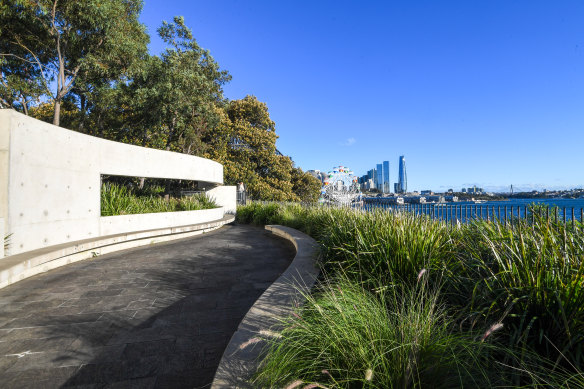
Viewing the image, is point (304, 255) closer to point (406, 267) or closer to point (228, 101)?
point (406, 267)

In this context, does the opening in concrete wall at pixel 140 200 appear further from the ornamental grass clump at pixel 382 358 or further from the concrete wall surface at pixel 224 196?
the ornamental grass clump at pixel 382 358

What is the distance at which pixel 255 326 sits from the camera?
2240mm

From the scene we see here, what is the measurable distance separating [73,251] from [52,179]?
1.54m

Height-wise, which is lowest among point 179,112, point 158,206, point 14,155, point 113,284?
point 113,284

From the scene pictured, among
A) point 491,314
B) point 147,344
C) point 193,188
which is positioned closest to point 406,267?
point 491,314

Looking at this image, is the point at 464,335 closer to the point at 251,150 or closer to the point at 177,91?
the point at 177,91

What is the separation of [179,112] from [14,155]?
34.9 feet

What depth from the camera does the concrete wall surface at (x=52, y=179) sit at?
4621mm

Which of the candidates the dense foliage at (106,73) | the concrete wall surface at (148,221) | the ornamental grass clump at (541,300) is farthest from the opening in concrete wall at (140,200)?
the ornamental grass clump at (541,300)

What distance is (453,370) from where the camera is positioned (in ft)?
4.64

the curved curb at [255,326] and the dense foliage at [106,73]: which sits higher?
the dense foliage at [106,73]

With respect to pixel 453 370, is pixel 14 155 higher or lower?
higher

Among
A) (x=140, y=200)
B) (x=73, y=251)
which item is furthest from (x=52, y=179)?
(x=140, y=200)

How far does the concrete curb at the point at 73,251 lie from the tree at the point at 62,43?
7.22 meters
